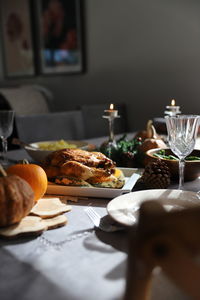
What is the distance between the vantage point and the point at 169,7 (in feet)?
9.48

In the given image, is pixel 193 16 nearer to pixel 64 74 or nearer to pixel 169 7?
pixel 169 7

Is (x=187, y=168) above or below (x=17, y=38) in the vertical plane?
below

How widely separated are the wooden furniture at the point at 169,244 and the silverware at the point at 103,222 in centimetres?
33

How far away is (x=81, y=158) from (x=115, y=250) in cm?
37

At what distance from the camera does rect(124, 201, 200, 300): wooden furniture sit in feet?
1.19

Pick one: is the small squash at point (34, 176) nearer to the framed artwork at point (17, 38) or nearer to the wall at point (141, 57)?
the wall at point (141, 57)

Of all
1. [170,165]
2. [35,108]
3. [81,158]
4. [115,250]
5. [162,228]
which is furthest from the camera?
[35,108]

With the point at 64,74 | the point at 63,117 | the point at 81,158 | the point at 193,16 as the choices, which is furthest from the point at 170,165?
the point at 64,74

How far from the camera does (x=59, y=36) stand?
12.7ft

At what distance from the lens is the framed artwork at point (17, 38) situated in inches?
165

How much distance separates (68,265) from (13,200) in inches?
6.6

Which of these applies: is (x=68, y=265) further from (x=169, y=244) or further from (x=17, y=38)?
(x=17, y=38)

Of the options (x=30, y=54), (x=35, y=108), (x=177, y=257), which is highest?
(x=30, y=54)

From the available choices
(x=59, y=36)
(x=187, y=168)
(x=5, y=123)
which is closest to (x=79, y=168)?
(x=187, y=168)
